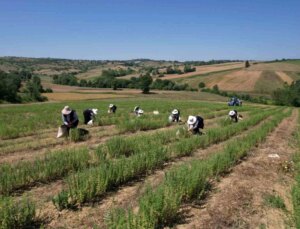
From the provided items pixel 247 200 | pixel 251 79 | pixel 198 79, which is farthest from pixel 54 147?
pixel 198 79

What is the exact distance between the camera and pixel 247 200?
6.74 meters

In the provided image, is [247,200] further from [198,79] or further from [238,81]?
[198,79]

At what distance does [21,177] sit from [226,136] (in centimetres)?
876

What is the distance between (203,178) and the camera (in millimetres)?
6840

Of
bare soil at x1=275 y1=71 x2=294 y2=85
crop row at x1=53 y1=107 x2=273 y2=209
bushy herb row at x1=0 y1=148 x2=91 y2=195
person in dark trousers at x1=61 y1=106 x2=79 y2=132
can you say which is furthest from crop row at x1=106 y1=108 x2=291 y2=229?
bare soil at x1=275 y1=71 x2=294 y2=85

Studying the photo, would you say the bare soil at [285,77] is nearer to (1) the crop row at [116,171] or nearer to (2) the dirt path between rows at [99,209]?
(1) the crop row at [116,171]

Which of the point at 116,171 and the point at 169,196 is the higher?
the point at 169,196

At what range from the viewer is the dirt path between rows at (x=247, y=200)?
570cm

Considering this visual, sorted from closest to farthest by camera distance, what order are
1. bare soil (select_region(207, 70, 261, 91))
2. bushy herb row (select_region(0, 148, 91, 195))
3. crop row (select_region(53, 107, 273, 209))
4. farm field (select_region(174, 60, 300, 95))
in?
crop row (select_region(53, 107, 273, 209)), bushy herb row (select_region(0, 148, 91, 195)), farm field (select_region(174, 60, 300, 95)), bare soil (select_region(207, 70, 261, 91))

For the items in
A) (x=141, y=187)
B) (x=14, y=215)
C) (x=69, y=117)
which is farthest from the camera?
(x=69, y=117)

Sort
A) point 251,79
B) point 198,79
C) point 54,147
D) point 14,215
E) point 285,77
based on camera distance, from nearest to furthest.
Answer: point 14,215, point 54,147, point 251,79, point 285,77, point 198,79

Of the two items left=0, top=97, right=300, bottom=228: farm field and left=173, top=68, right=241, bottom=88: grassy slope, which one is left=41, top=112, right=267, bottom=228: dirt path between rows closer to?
left=0, top=97, right=300, bottom=228: farm field

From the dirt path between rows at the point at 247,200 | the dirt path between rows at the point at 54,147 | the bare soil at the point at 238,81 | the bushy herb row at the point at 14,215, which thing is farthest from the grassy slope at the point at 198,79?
the bushy herb row at the point at 14,215

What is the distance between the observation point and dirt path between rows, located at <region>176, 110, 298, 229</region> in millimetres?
5699
